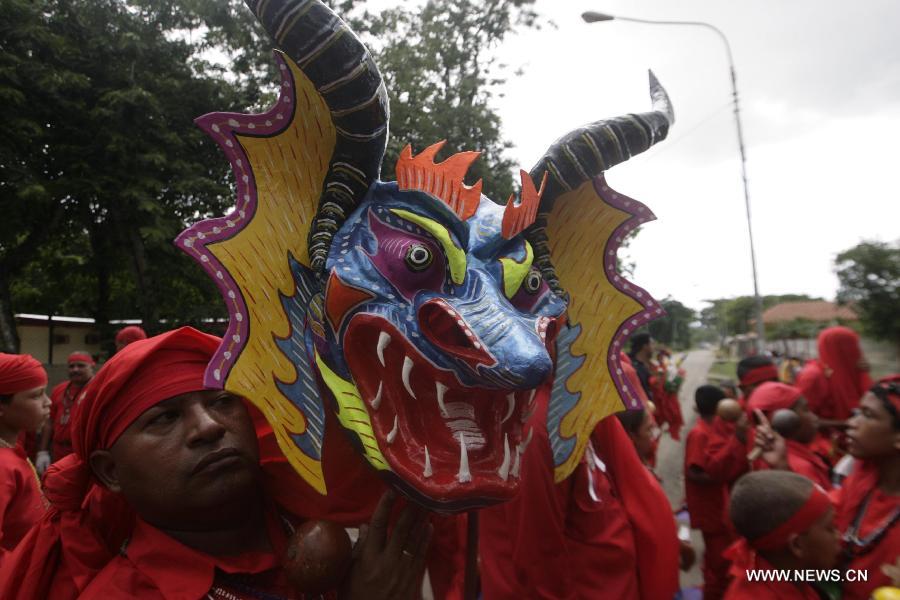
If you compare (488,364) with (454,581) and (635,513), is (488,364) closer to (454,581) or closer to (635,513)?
(454,581)

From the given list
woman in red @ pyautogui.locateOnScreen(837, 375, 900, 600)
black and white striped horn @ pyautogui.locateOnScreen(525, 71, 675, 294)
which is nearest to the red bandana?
woman in red @ pyautogui.locateOnScreen(837, 375, 900, 600)

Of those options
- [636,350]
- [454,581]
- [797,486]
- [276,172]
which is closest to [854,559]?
[797,486]

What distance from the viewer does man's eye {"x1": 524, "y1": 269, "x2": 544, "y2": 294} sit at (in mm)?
1272

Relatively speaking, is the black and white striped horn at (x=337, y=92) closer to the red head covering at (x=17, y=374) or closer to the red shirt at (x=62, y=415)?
the red head covering at (x=17, y=374)

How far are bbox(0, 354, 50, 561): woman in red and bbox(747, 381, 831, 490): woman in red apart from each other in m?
3.55

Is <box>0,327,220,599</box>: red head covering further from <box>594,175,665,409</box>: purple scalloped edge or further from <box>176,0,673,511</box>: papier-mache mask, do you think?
<box>594,175,665,409</box>: purple scalloped edge

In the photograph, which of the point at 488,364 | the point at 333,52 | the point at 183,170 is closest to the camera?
the point at 488,364

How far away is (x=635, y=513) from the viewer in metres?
2.16

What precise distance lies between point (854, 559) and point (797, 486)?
0.41 m

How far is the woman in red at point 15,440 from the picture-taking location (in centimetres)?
229

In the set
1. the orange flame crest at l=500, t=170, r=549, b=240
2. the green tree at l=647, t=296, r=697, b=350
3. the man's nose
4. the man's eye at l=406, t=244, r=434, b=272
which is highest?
the orange flame crest at l=500, t=170, r=549, b=240

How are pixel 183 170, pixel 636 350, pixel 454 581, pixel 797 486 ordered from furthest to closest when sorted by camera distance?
pixel 183 170
pixel 636 350
pixel 797 486
pixel 454 581

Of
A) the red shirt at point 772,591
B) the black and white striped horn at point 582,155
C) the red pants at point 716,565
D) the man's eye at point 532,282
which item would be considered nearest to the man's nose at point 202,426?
the man's eye at point 532,282

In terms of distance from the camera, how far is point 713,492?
3.95 meters
